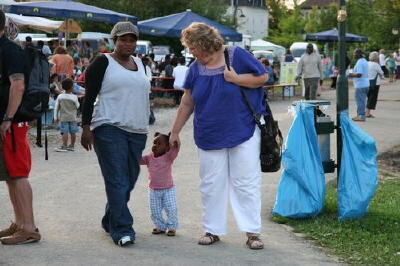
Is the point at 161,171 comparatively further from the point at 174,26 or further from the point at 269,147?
the point at 174,26

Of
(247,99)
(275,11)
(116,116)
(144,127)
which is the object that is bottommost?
(144,127)

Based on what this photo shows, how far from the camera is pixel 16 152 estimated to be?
604 cm

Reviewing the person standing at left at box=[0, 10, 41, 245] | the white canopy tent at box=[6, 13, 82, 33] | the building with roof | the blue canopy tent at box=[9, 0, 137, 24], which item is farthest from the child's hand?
the building with roof

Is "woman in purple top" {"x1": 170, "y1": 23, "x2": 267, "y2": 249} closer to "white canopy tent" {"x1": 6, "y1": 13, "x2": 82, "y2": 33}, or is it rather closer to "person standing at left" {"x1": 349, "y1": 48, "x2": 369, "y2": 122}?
"person standing at left" {"x1": 349, "y1": 48, "x2": 369, "y2": 122}

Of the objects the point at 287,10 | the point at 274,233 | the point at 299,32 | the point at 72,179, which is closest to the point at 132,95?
the point at 274,233

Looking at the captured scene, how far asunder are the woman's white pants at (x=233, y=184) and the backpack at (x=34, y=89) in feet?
4.24

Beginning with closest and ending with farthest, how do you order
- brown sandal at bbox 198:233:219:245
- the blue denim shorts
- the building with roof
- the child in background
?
brown sandal at bbox 198:233:219:245 < the blue denim shorts < the child in background < the building with roof

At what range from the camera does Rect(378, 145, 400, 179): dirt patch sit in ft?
34.9

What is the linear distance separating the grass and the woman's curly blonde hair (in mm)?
1828

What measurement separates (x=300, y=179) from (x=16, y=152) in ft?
8.28

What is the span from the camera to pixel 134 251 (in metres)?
5.97

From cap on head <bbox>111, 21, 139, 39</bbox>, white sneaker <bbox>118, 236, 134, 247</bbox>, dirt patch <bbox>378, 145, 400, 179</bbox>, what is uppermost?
cap on head <bbox>111, 21, 139, 39</bbox>

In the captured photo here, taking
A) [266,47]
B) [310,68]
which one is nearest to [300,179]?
[310,68]

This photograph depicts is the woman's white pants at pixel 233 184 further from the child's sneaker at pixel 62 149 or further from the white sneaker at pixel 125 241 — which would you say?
the child's sneaker at pixel 62 149
